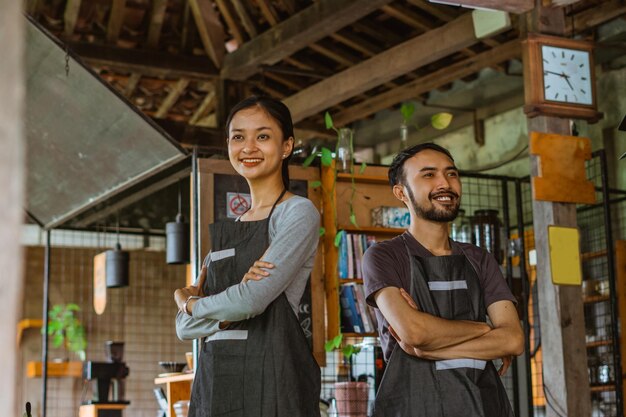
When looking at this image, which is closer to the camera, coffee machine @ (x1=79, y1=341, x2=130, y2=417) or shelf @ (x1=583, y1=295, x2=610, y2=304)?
coffee machine @ (x1=79, y1=341, x2=130, y2=417)

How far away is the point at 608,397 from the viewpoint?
8.92 m

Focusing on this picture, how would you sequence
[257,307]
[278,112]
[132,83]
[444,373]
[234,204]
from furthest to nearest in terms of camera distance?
1. [132,83]
2. [234,204]
3. [278,112]
4. [444,373]
5. [257,307]

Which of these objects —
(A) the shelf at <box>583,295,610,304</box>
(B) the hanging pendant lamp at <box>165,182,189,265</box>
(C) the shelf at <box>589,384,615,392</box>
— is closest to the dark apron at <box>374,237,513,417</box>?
(B) the hanging pendant lamp at <box>165,182,189,265</box>

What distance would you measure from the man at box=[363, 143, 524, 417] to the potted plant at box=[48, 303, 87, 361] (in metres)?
10.6

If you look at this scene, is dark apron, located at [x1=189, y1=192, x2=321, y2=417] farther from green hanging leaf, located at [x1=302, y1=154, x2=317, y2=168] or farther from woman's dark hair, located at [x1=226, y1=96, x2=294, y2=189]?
green hanging leaf, located at [x1=302, y1=154, x2=317, y2=168]

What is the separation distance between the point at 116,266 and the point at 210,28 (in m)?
2.56

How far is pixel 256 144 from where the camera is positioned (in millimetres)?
2715

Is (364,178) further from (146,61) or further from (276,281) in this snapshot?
(146,61)

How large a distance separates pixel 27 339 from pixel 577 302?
31.8 ft

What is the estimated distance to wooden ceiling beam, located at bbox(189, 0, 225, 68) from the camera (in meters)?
8.84

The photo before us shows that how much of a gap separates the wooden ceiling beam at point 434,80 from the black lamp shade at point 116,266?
3.69 m

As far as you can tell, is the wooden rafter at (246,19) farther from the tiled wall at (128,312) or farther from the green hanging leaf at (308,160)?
the tiled wall at (128,312)

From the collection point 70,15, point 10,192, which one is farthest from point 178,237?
point 10,192

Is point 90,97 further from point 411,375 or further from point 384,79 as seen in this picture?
point 384,79
